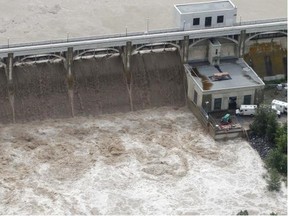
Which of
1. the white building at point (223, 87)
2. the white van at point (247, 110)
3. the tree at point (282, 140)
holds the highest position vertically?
the white building at point (223, 87)

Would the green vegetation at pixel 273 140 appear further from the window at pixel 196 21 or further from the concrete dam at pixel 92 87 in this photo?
the window at pixel 196 21

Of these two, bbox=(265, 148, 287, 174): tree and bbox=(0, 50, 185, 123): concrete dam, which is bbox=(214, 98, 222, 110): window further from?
bbox=(265, 148, 287, 174): tree

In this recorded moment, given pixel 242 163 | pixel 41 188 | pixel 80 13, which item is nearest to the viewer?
pixel 41 188

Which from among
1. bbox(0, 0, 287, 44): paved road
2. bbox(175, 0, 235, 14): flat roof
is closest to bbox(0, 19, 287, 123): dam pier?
bbox(175, 0, 235, 14): flat roof

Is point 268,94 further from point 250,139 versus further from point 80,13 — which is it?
point 80,13

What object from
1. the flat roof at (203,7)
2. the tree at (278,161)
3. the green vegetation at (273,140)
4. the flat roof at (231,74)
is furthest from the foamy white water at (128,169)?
the flat roof at (203,7)

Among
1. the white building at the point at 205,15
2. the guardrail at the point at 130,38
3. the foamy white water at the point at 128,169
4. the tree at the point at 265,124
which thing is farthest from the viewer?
the white building at the point at 205,15

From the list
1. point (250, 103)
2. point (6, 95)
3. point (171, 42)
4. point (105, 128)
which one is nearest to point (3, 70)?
point (6, 95)
